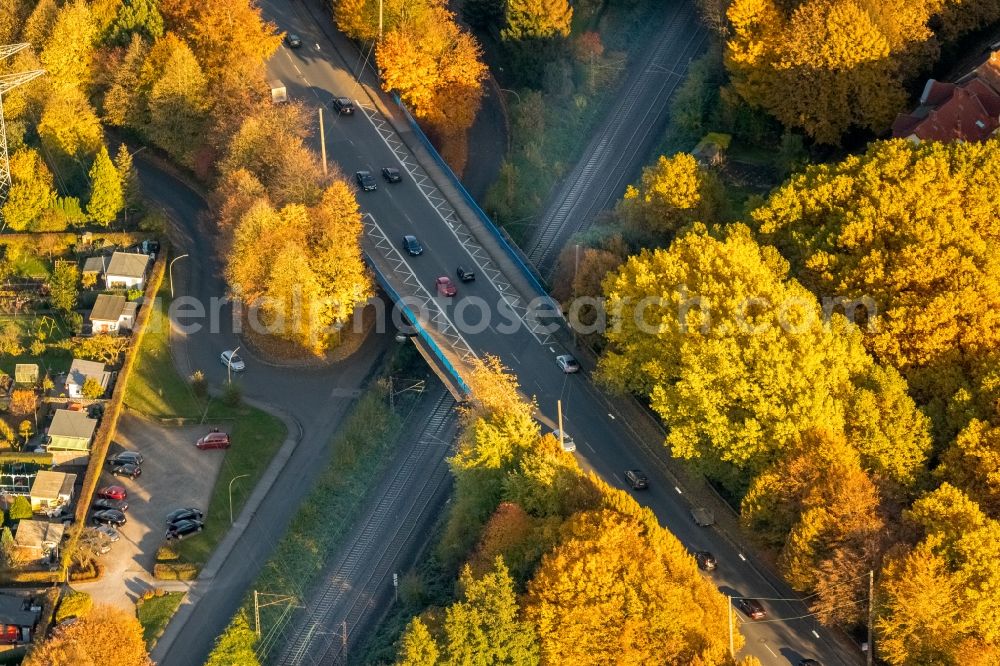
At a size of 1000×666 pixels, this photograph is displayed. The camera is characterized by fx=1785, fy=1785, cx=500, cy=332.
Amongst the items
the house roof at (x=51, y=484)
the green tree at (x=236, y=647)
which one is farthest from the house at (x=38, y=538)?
the green tree at (x=236, y=647)

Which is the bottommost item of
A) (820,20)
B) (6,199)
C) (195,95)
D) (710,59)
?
(6,199)

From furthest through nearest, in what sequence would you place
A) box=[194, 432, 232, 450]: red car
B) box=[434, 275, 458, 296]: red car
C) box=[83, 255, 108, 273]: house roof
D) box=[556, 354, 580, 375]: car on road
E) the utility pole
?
box=[83, 255, 108, 273]: house roof
the utility pole
box=[434, 275, 458, 296]: red car
box=[194, 432, 232, 450]: red car
box=[556, 354, 580, 375]: car on road

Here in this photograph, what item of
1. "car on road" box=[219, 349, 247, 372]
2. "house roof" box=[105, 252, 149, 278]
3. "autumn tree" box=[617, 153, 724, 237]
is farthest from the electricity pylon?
"autumn tree" box=[617, 153, 724, 237]

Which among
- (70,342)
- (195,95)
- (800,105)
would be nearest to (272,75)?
(195,95)

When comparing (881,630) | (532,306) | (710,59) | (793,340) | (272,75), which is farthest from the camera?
(272,75)

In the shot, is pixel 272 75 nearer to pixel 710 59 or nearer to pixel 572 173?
pixel 572 173

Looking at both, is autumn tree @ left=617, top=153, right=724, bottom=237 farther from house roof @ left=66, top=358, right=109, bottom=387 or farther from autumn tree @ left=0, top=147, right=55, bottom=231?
autumn tree @ left=0, top=147, right=55, bottom=231

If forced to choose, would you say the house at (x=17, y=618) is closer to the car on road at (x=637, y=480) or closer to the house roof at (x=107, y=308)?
the house roof at (x=107, y=308)
